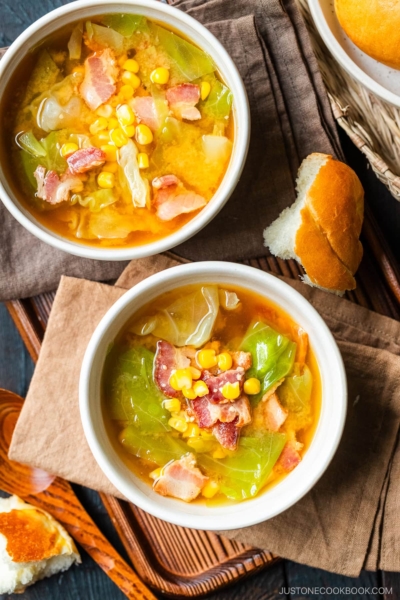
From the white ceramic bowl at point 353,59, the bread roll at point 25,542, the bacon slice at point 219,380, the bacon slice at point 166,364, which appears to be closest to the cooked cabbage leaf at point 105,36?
the white ceramic bowl at point 353,59

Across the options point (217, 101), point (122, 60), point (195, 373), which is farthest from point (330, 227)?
point (122, 60)

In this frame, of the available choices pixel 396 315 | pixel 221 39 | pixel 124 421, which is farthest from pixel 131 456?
pixel 221 39

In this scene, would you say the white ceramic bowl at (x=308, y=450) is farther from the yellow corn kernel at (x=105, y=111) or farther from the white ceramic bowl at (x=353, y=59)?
the white ceramic bowl at (x=353, y=59)

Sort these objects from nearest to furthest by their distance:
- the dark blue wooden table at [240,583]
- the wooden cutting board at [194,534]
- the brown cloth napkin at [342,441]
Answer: the brown cloth napkin at [342,441]
the wooden cutting board at [194,534]
the dark blue wooden table at [240,583]

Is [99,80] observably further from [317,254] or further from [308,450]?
[308,450]

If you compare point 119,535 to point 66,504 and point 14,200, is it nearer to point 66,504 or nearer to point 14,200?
point 66,504

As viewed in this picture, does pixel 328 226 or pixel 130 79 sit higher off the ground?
pixel 130 79
